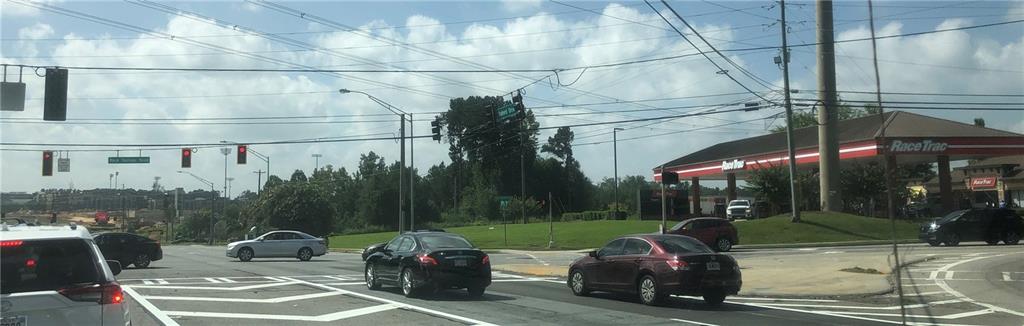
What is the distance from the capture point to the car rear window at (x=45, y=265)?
5781 mm

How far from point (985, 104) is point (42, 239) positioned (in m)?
31.5

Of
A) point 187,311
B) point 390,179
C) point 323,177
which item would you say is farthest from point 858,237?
point 323,177

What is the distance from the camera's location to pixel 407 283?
Result: 15984 mm

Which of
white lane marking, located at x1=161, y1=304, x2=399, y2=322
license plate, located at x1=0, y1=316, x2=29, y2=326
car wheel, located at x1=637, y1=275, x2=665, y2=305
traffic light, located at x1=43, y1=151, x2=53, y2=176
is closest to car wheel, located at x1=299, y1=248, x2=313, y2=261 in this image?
traffic light, located at x1=43, y1=151, x2=53, y2=176

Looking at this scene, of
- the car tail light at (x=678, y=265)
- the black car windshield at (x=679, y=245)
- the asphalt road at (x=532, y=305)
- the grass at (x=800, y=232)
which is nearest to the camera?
the asphalt road at (x=532, y=305)

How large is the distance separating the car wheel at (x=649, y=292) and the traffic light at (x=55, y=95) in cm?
1688

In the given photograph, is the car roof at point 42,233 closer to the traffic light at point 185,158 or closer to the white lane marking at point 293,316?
the white lane marking at point 293,316

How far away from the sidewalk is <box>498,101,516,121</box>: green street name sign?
6.41 meters

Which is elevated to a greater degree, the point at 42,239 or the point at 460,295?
the point at 42,239

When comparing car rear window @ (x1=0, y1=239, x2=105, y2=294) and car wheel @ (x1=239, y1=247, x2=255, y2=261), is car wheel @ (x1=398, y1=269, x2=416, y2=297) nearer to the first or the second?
car rear window @ (x1=0, y1=239, x2=105, y2=294)

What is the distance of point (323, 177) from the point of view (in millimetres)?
142375

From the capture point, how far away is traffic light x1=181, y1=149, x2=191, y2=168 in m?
38.2

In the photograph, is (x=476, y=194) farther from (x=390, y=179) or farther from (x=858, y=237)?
(x=858, y=237)

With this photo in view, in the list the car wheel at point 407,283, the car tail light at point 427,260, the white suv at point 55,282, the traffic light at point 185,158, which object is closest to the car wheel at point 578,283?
the car tail light at point 427,260
